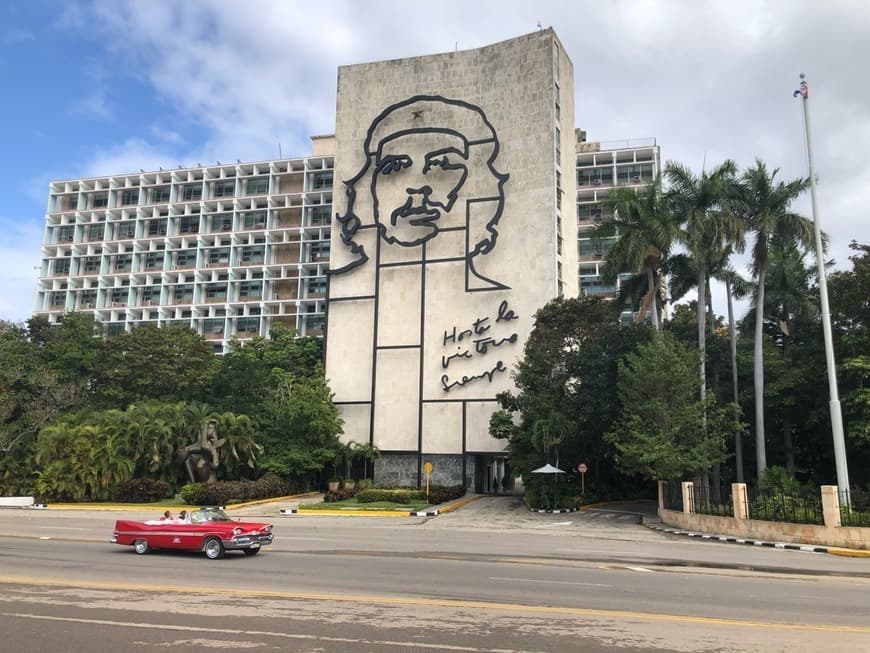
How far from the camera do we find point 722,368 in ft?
143

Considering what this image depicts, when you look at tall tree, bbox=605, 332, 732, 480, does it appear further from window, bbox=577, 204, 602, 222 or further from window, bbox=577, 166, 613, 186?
window, bbox=577, 166, 613, 186

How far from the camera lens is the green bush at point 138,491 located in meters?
42.8

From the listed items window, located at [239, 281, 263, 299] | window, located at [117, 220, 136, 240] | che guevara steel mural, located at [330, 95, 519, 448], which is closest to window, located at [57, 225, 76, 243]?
window, located at [117, 220, 136, 240]

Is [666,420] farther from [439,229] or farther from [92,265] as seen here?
[92,265]

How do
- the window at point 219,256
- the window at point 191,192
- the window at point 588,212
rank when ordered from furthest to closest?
the window at point 191,192
the window at point 219,256
the window at point 588,212

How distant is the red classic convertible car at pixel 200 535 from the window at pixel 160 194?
295 ft

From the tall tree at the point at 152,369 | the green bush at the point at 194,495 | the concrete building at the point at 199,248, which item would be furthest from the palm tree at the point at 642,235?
the concrete building at the point at 199,248

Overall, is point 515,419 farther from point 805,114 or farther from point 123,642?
point 123,642

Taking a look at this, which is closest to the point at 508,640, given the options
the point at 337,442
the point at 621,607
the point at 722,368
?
the point at 621,607

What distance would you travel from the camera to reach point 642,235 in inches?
1522

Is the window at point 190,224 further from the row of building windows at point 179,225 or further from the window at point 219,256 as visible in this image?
the window at point 219,256

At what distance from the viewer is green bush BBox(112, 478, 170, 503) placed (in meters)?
42.8

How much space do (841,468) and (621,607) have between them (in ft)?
58.4

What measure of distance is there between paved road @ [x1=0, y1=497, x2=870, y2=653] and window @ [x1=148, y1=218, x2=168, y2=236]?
83.0 metres
